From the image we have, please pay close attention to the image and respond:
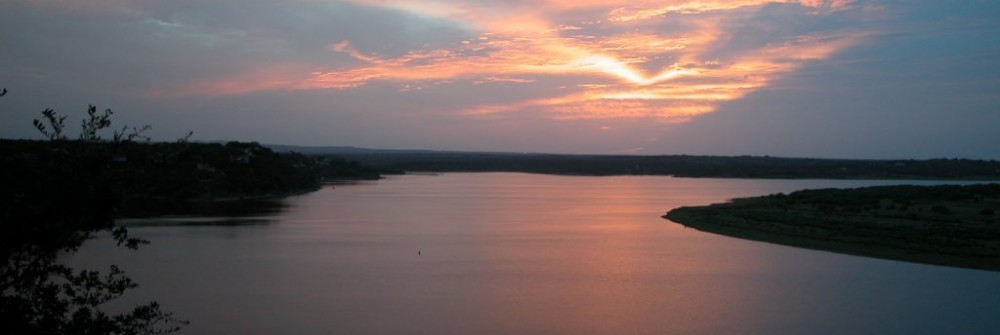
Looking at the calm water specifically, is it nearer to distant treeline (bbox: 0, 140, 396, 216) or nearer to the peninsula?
the peninsula

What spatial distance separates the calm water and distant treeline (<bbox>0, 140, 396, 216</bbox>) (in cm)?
234

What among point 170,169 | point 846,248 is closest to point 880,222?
point 846,248

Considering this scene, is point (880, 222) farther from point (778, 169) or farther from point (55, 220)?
point (778, 169)

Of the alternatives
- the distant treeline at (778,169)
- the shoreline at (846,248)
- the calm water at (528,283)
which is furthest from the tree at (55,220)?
the distant treeline at (778,169)

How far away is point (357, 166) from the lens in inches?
3413

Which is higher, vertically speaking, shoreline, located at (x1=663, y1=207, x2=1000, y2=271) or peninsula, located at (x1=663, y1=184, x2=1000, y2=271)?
peninsula, located at (x1=663, y1=184, x2=1000, y2=271)

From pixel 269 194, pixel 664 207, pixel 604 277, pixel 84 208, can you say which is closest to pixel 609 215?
pixel 664 207

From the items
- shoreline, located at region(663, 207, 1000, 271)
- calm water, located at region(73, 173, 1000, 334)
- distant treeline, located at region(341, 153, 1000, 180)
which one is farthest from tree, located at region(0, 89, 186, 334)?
distant treeline, located at region(341, 153, 1000, 180)

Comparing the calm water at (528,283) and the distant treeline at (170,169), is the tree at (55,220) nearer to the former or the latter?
the distant treeline at (170,169)

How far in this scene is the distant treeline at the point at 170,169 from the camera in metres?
5.44

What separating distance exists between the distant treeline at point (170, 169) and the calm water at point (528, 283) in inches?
92.0

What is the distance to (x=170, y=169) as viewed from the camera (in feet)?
33.6

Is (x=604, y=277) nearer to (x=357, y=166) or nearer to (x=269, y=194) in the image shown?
(x=269, y=194)

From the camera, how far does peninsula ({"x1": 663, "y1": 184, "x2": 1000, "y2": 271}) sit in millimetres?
20562
